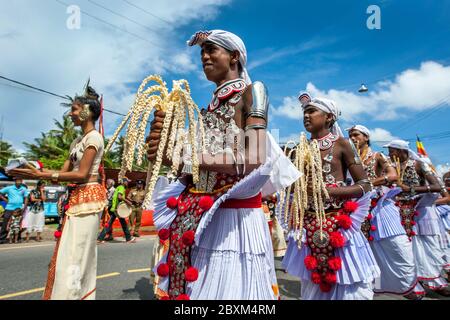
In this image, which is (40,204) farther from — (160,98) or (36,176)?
(160,98)

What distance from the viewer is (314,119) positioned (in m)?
3.44

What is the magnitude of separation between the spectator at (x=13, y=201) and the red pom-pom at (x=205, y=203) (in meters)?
9.91

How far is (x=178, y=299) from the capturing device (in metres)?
1.89

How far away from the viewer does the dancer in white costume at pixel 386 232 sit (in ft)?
15.1

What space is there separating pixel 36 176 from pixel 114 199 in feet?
26.1

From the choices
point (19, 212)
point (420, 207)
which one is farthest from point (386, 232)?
point (19, 212)

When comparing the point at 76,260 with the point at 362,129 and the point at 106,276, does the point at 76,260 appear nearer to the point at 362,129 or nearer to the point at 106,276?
the point at 106,276

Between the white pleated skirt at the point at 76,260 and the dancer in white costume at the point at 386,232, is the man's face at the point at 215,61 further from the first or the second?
the dancer in white costume at the point at 386,232

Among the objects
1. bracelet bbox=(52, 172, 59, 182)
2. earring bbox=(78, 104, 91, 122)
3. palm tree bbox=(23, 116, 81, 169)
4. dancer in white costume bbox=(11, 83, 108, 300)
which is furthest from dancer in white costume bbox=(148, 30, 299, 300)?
palm tree bbox=(23, 116, 81, 169)

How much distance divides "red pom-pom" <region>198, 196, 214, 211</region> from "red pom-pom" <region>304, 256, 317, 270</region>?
1669 millimetres

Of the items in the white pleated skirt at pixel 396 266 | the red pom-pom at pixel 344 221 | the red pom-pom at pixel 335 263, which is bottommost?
the white pleated skirt at pixel 396 266

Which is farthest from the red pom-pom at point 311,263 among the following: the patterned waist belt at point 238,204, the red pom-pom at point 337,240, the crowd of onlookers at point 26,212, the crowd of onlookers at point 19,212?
the crowd of onlookers at point 19,212

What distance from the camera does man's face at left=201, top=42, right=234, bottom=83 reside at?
2139 mm
